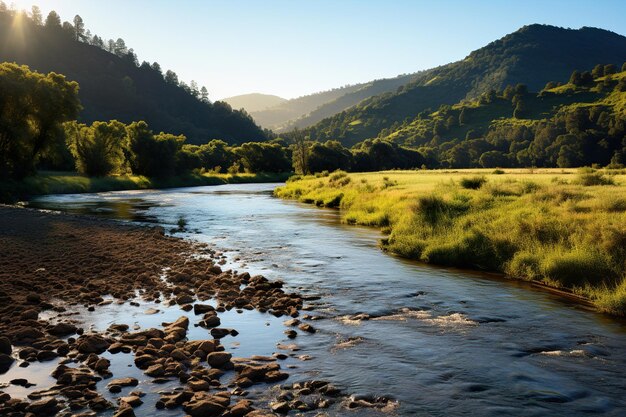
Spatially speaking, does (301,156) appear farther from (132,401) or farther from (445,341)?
(132,401)

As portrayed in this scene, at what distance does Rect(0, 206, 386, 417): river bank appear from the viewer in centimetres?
820

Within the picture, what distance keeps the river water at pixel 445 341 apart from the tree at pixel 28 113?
53.9m

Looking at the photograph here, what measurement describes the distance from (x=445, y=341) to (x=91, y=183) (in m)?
83.3

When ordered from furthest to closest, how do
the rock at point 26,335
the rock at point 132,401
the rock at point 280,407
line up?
1. the rock at point 26,335
2. the rock at point 280,407
3. the rock at point 132,401

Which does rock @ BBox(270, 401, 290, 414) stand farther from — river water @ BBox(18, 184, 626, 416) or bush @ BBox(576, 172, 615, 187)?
bush @ BBox(576, 172, 615, 187)

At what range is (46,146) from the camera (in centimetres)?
6838

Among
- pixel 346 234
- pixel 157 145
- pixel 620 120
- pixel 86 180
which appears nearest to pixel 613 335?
pixel 346 234

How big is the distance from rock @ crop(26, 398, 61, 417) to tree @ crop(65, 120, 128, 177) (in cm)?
9243

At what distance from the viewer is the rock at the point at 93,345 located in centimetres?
1016

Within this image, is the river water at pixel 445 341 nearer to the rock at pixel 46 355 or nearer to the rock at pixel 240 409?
the rock at pixel 240 409

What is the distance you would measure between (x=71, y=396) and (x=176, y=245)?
17882 millimetres

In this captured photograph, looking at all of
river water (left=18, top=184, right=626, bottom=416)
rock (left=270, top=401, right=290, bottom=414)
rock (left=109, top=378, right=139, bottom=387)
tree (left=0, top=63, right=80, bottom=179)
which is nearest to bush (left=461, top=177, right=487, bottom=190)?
river water (left=18, top=184, right=626, bottom=416)

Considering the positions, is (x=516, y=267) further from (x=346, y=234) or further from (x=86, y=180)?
(x=86, y=180)

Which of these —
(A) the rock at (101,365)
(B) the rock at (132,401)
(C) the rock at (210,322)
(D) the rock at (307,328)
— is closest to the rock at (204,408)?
(B) the rock at (132,401)
